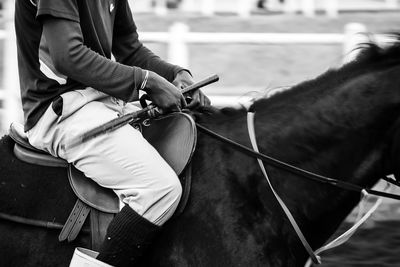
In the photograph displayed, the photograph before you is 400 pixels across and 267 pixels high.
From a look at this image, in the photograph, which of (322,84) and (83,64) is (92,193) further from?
(322,84)

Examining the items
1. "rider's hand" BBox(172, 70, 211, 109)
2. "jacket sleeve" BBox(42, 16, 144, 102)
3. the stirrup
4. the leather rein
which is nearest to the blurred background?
"rider's hand" BBox(172, 70, 211, 109)

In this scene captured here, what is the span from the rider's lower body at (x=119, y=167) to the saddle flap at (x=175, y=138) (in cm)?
8

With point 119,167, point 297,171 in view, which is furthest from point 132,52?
point 297,171

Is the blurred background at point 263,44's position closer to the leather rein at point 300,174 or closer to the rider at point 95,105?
the leather rein at point 300,174

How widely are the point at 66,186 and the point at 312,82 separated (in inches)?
48.7

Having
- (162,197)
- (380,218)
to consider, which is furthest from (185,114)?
(380,218)

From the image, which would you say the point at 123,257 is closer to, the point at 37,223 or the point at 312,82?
the point at 37,223

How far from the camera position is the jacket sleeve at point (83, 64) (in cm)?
335

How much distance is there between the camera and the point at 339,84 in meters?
3.59

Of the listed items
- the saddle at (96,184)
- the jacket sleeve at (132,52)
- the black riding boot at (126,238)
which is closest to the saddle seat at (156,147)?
the saddle at (96,184)

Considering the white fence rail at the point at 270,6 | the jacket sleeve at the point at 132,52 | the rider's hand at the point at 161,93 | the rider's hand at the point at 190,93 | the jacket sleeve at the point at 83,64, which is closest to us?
the jacket sleeve at the point at 83,64

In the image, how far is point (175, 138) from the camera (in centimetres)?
357

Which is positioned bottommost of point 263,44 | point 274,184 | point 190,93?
point 263,44

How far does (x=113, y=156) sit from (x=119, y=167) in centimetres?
6
